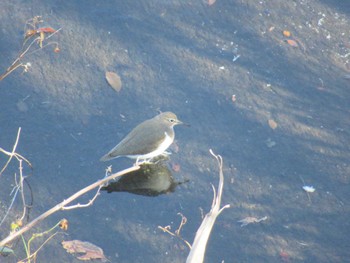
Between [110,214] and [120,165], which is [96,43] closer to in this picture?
[120,165]

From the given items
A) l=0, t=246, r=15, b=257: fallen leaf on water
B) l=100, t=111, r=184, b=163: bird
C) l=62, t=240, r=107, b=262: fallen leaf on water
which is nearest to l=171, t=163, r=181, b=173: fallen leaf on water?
l=100, t=111, r=184, b=163: bird

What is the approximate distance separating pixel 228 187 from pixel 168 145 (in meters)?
0.80

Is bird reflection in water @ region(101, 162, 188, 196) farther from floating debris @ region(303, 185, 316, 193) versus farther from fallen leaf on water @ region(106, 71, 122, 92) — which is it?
floating debris @ region(303, 185, 316, 193)

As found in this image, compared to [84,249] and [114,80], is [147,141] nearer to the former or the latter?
[114,80]

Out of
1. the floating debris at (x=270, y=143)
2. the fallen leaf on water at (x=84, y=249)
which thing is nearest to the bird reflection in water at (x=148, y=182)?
the fallen leaf on water at (x=84, y=249)

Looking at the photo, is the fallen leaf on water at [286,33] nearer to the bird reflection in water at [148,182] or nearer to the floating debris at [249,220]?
the bird reflection in water at [148,182]

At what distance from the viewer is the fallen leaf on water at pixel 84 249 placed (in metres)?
4.73

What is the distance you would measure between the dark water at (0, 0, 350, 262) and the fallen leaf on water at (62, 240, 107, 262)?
67 mm

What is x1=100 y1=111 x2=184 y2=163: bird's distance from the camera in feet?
17.8

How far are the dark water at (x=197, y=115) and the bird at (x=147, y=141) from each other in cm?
20

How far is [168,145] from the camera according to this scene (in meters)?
5.63

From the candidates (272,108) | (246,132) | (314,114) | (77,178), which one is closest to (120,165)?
(77,178)

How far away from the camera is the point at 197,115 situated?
6.23 m

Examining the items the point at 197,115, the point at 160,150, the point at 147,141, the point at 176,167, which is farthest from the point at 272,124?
the point at 147,141
